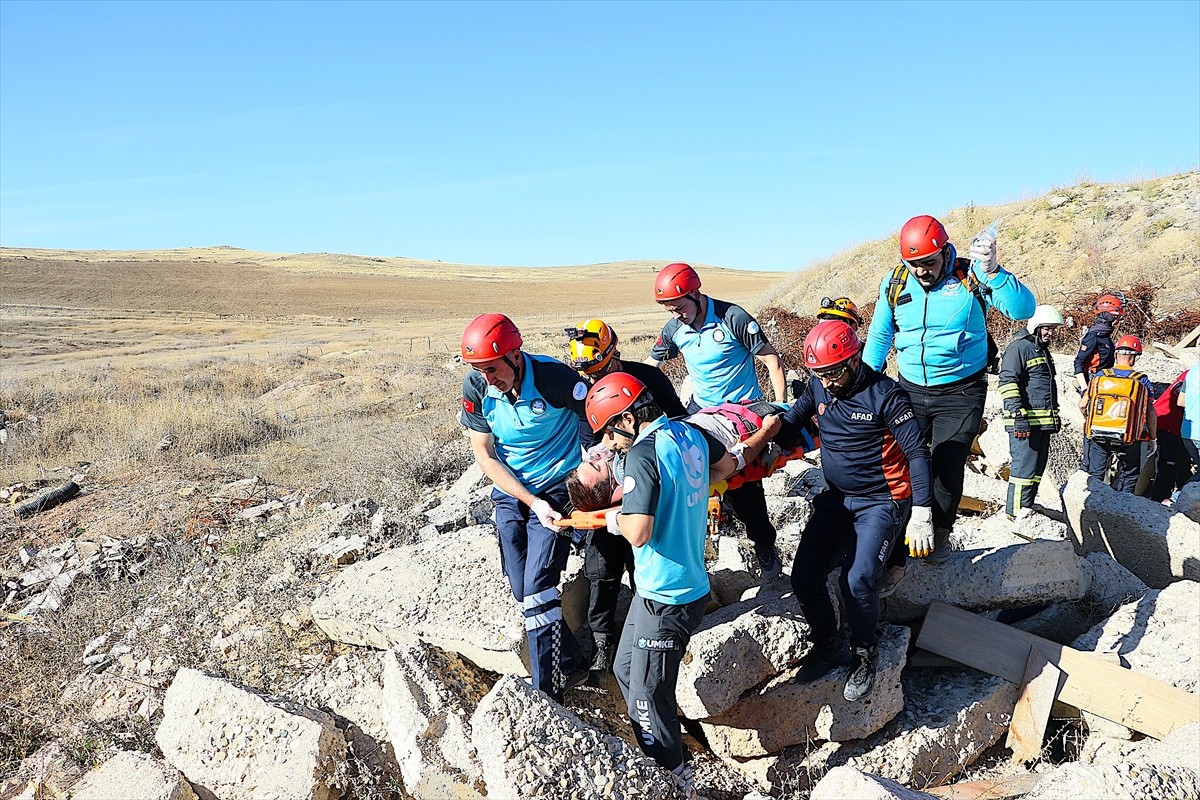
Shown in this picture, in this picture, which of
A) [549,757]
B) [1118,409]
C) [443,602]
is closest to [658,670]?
[549,757]

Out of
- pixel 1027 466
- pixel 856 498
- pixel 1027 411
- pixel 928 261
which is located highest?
pixel 928 261

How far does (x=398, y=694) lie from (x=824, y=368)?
2567mm

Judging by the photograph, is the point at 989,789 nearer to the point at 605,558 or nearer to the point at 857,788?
the point at 857,788

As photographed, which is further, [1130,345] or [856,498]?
[1130,345]

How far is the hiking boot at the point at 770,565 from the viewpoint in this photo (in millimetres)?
5020

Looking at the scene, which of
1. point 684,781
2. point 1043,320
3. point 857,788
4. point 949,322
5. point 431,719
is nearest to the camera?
point 857,788

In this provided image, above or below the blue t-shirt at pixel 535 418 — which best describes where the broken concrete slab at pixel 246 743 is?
below

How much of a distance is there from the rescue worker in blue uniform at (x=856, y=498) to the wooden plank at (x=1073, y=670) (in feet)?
1.82

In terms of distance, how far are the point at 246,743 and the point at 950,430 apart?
4098 millimetres

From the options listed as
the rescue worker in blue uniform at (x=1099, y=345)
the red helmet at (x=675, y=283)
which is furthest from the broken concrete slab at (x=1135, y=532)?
the red helmet at (x=675, y=283)

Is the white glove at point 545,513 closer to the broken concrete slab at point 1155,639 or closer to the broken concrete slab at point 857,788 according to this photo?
the broken concrete slab at point 857,788

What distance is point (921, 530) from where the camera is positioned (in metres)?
4.02

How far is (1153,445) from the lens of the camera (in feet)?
23.0

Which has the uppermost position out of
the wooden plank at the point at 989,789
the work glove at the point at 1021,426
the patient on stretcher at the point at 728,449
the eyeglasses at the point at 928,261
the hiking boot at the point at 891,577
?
the eyeglasses at the point at 928,261
